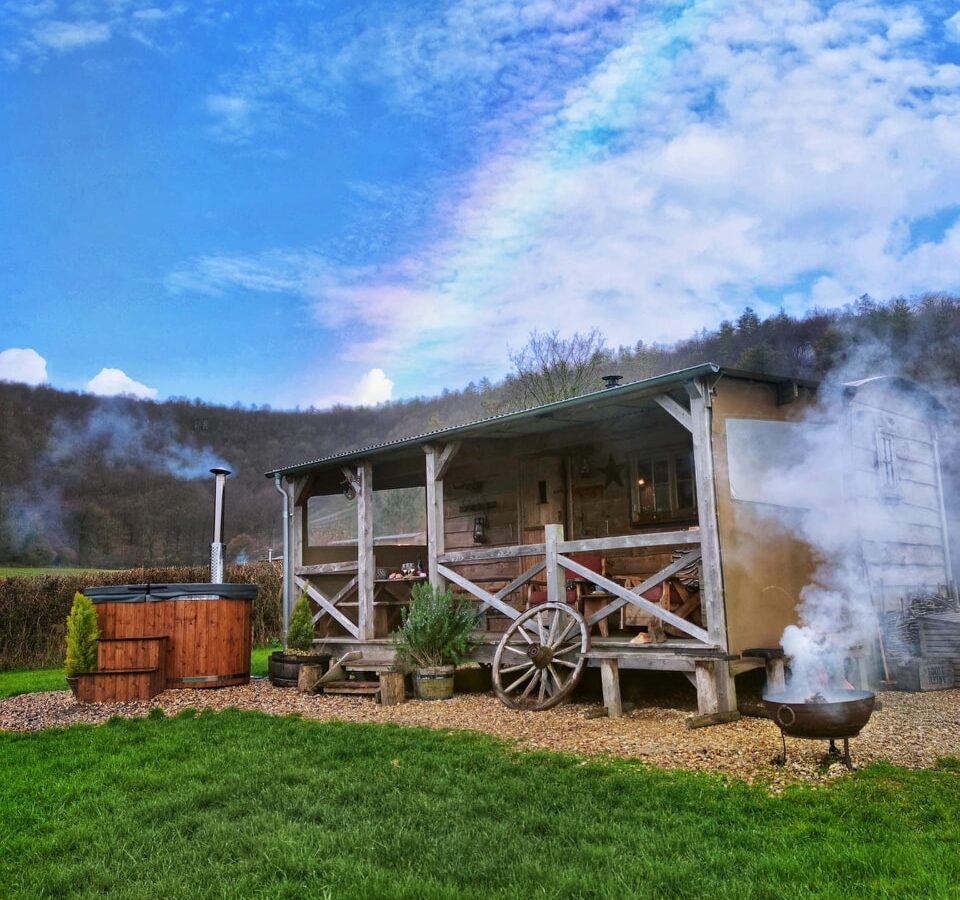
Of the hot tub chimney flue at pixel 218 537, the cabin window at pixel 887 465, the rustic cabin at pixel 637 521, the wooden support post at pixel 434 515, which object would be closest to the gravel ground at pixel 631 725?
the rustic cabin at pixel 637 521

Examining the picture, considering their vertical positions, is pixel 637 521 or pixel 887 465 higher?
pixel 887 465

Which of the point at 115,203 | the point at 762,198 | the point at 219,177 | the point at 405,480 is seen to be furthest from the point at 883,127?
the point at 115,203

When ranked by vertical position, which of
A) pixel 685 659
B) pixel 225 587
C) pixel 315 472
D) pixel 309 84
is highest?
pixel 309 84

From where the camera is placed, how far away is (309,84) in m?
28.4

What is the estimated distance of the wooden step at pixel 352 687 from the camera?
30.9 ft

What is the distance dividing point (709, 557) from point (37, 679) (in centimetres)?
1171

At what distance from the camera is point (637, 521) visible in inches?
421

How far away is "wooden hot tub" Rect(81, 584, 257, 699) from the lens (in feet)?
33.5

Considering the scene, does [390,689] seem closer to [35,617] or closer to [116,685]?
[116,685]

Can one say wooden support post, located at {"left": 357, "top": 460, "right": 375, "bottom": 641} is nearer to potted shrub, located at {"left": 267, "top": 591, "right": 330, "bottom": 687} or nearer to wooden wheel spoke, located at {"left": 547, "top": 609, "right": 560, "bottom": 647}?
potted shrub, located at {"left": 267, "top": 591, "right": 330, "bottom": 687}

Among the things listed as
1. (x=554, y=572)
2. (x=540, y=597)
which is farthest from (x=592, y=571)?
(x=540, y=597)

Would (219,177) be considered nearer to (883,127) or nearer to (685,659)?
(883,127)

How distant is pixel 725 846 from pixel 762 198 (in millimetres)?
26271

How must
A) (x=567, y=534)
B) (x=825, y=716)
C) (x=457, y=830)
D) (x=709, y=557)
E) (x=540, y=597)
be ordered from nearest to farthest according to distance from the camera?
(x=457, y=830)
(x=825, y=716)
(x=709, y=557)
(x=540, y=597)
(x=567, y=534)
